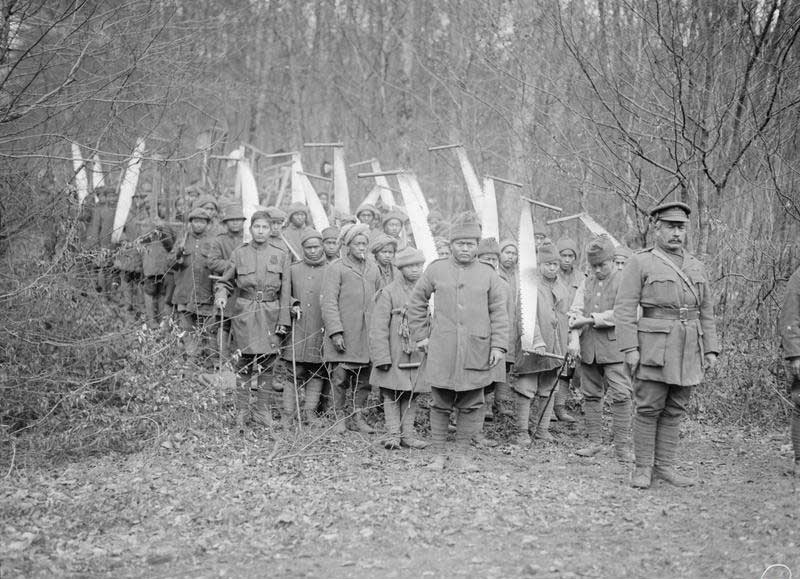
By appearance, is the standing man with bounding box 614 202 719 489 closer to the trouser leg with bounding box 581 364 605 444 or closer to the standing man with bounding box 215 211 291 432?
the trouser leg with bounding box 581 364 605 444

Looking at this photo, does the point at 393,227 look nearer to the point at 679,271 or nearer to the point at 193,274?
the point at 193,274

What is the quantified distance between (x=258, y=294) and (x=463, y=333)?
268 centimetres

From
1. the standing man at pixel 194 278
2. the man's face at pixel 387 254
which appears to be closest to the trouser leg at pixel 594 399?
the man's face at pixel 387 254

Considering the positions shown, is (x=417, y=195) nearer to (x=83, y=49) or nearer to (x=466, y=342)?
(x=466, y=342)

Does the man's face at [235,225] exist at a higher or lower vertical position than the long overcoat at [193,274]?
higher

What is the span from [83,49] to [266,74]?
17.7m

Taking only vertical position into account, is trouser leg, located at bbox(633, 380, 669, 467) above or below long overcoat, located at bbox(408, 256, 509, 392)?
below

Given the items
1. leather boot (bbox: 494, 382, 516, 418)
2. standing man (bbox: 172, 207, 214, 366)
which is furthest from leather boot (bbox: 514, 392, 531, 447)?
standing man (bbox: 172, 207, 214, 366)

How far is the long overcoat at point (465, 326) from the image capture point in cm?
760

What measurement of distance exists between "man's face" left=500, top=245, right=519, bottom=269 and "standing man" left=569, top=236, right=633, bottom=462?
970 millimetres

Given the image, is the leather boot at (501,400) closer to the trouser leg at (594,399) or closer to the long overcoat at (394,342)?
the trouser leg at (594,399)

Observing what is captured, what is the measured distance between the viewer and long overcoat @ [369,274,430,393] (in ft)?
27.5

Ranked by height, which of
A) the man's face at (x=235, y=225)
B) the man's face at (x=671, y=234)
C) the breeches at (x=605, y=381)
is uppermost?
the man's face at (x=235, y=225)

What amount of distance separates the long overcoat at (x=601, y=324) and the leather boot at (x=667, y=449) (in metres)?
1.41
